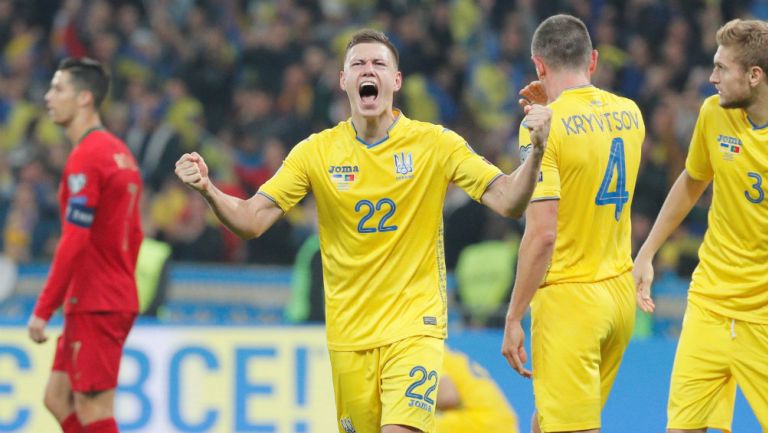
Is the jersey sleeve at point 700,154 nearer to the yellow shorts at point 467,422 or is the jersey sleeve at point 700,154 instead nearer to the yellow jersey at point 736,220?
the yellow jersey at point 736,220

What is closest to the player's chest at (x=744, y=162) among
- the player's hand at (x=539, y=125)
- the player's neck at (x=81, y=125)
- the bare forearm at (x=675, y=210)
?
the bare forearm at (x=675, y=210)

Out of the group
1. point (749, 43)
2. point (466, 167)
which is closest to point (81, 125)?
point (466, 167)

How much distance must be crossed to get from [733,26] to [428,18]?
9.31m

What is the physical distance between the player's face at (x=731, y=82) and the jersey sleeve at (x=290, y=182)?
71.2 inches

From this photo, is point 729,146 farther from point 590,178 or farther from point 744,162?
point 590,178

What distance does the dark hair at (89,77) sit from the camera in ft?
25.2

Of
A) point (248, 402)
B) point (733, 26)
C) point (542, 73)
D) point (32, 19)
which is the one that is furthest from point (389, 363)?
point (32, 19)

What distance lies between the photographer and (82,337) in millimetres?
7332

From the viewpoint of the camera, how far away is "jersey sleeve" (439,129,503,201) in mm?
5453

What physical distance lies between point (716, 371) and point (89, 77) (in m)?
3.98

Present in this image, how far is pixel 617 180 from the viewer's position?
19.3 feet

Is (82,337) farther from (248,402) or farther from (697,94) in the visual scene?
(697,94)

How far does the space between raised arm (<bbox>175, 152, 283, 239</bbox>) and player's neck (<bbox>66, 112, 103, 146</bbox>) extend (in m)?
2.35

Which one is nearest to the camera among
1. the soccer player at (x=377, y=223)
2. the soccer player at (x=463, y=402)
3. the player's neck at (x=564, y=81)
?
the soccer player at (x=377, y=223)
